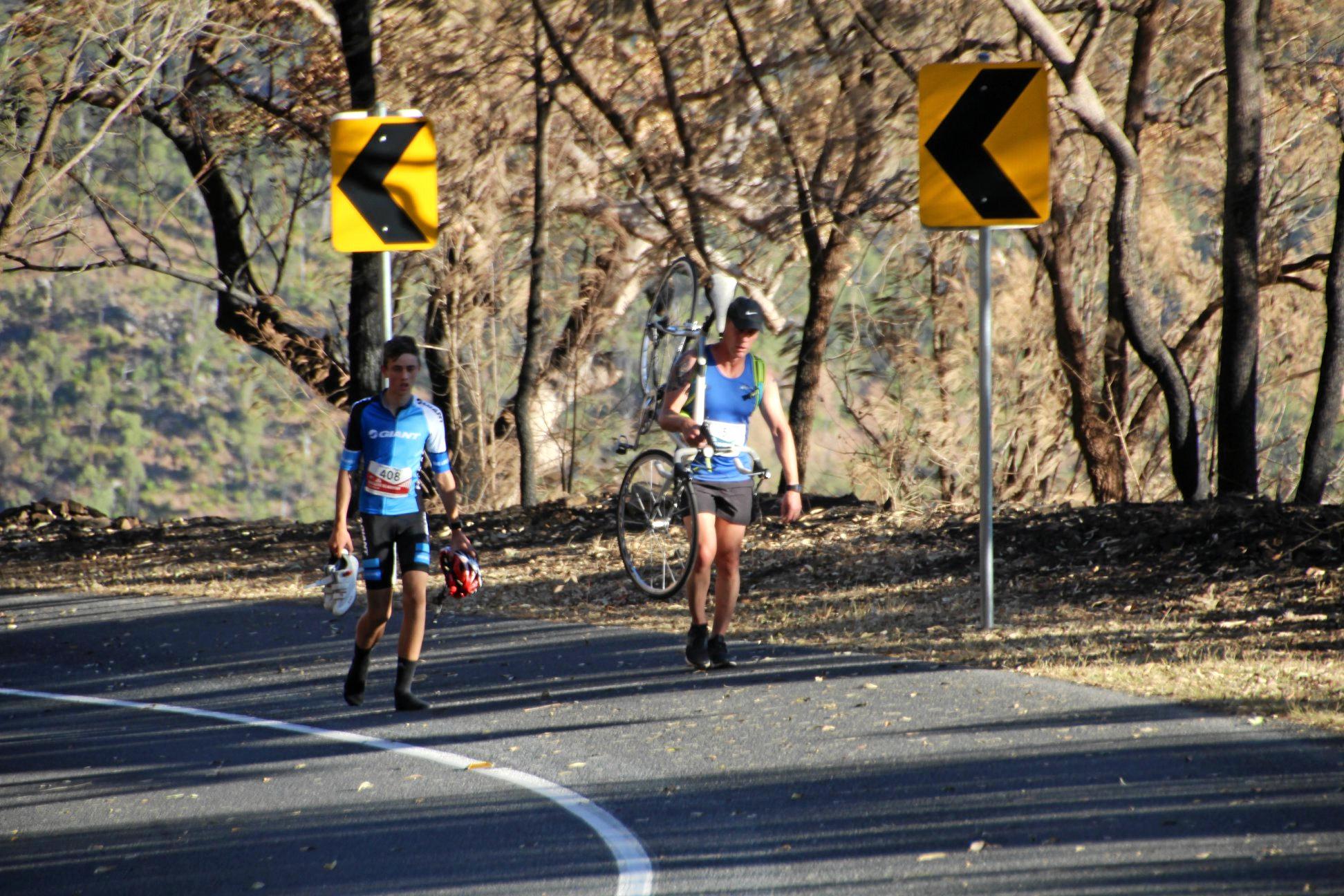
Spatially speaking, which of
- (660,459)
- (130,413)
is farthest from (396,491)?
(130,413)

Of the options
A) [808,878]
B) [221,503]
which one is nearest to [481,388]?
[808,878]

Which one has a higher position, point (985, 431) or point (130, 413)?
point (985, 431)

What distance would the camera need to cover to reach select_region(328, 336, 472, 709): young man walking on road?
289 inches

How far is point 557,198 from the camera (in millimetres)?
17719

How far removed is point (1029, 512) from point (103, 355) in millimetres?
95930

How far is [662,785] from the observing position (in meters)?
5.86

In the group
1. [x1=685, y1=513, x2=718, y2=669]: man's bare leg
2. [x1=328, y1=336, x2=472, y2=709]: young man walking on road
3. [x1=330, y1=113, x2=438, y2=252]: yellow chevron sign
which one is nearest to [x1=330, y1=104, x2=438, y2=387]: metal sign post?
[x1=330, y1=113, x2=438, y2=252]: yellow chevron sign

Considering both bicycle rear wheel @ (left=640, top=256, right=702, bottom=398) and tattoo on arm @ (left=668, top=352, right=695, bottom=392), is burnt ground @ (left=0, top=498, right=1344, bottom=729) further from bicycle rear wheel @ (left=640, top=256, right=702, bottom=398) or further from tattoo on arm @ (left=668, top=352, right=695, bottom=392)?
tattoo on arm @ (left=668, top=352, right=695, bottom=392)

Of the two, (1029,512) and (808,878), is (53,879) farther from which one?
(1029,512)

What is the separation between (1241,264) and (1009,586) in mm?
3352

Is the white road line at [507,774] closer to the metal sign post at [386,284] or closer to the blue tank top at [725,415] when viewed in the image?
the blue tank top at [725,415]

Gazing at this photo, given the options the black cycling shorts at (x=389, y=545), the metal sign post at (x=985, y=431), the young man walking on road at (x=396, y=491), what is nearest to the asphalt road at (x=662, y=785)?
the young man walking on road at (x=396, y=491)

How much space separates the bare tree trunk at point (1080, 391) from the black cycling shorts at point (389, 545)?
885 cm

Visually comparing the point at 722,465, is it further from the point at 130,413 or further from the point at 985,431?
the point at 130,413
